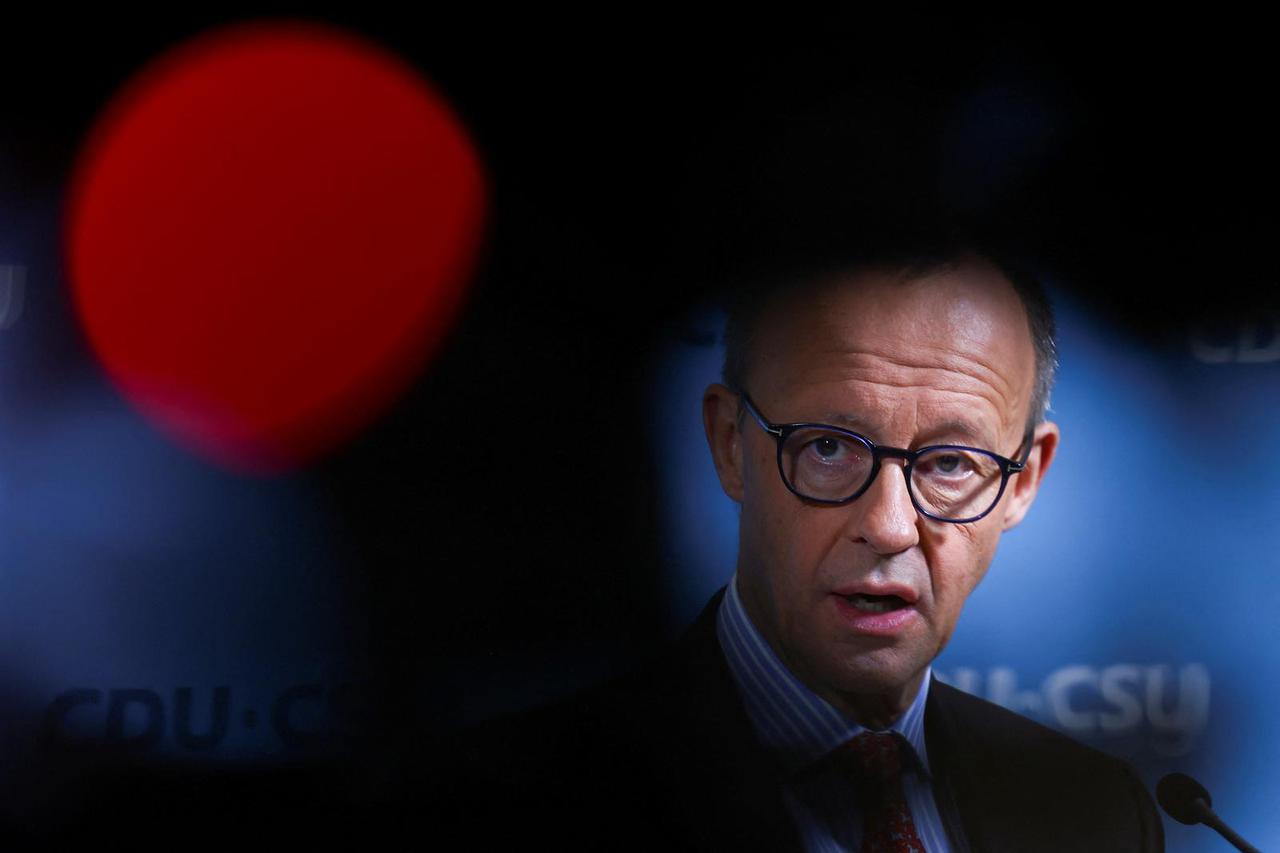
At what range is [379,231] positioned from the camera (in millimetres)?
1331

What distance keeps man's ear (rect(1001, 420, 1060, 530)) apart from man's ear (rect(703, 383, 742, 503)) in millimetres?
327

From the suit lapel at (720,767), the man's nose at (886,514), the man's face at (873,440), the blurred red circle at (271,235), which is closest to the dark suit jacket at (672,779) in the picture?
the suit lapel at (720,767)

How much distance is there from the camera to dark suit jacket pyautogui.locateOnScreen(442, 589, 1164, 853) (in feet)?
4.13

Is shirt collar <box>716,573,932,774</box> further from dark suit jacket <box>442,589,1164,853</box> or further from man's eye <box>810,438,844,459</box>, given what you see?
man's eye <box>810,438,844,459</box>

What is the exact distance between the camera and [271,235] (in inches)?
52.1

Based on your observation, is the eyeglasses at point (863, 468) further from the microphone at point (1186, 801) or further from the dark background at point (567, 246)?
the microphone at point (1186, 801)

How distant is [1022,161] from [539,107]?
1.98ft

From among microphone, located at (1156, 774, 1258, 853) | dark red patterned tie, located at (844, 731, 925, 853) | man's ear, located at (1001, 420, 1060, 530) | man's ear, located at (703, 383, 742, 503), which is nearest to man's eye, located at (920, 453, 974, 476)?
man's ear, located at (1001, 420, 1060, 530)

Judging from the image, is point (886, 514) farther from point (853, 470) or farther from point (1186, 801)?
point (1186, 801)

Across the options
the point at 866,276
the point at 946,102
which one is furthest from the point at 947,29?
the point at 866,276

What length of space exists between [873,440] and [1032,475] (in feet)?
0.85

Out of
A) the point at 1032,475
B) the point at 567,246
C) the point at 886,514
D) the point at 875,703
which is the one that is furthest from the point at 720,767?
the point at 567,246

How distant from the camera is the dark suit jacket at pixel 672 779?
4.13 ft

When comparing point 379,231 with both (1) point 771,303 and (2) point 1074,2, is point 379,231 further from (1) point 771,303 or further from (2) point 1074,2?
(2) point 1074,2
